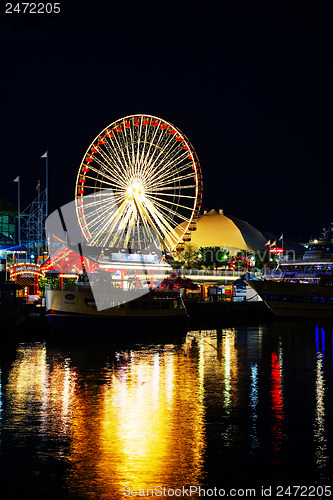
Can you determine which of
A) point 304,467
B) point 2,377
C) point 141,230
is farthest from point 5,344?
point 304,467

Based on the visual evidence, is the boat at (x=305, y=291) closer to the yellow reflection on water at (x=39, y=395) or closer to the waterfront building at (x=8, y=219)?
the yellow reflection on water at (x=39, y=395)

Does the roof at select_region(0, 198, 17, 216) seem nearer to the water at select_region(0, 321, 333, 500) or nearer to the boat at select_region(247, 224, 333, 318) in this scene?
the boat at select_region(247, 224, 333, 318)

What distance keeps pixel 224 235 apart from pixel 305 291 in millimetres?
68353

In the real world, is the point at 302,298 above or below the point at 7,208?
below

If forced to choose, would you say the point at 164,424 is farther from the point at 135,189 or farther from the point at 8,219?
the point at 8,219

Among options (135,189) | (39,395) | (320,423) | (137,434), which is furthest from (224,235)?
(137,434)

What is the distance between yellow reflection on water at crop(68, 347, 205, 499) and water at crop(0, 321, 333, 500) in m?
0.04

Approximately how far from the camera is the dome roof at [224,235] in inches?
5522

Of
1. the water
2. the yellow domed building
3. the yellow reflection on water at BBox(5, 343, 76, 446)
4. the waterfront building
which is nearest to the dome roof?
the yellow domed building

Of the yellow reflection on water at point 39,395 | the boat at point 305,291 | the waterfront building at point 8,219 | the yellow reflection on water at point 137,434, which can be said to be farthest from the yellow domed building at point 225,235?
the yellow reflection on water at point 137,434

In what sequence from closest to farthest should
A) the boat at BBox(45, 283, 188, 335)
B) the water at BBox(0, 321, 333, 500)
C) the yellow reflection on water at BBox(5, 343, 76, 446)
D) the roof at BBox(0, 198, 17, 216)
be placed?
the water at BBox(0, 321, 333, 500) → the yellow reflection on water at BBox(5, 343, 76, 446) → the boat at BBox(45, 283, 188, 335) → the roof at BBox(0, 198, 17, 216)

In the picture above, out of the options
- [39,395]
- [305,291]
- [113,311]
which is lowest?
[39,395]

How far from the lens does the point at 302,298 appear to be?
73.9m

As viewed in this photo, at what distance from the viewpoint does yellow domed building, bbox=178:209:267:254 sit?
140125 mm
